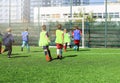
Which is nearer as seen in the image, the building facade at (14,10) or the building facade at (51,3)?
the building facade at (51,3)

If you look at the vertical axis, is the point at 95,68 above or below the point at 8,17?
below

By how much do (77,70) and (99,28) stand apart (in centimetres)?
2139

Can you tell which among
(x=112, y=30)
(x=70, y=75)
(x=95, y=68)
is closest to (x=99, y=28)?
(x=112, y=30)

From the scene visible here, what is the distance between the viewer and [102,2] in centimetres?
3412

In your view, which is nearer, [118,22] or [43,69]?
[43,69]

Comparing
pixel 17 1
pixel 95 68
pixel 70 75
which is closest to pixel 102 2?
pixel 17 1

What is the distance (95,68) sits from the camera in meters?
14.0

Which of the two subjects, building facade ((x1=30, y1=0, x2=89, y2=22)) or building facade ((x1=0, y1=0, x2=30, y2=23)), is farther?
building facade ((x1=0, y1=0, x2=30, y2=23))

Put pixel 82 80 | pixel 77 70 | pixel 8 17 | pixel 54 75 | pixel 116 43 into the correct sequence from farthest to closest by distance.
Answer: pixel 8 17 < pixel 116 43 < pixel 77 70 < pixel 54 75 < pixel 82 80

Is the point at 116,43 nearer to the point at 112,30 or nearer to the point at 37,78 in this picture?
the point at 112,30

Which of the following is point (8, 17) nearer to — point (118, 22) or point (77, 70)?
point (118, 22)

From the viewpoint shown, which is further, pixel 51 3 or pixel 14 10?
pixel 51 3

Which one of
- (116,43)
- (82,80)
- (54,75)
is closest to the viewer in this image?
(82,80)

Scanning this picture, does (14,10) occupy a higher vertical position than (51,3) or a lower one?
lower
